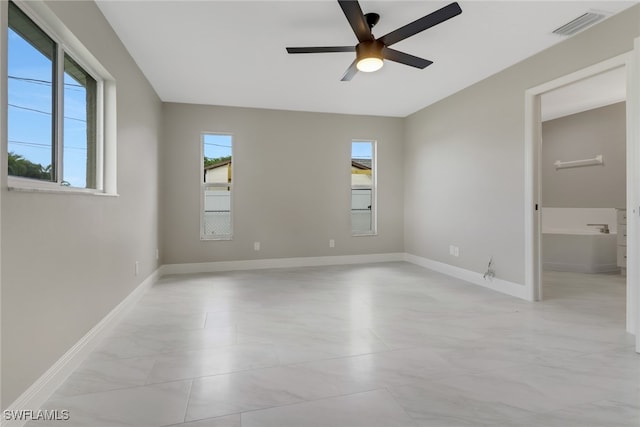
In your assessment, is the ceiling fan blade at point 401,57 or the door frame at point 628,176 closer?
the door frame at point 628,176

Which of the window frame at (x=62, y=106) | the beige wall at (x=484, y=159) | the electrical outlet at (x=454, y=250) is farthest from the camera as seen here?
the electrical outlet at (x=454, y=250)

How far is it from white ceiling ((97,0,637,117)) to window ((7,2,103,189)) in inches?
27.4

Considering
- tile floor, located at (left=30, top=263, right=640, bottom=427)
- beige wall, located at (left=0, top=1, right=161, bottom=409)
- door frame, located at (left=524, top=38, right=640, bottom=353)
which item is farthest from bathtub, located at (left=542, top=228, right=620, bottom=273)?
beige wall, located at (left=0, top=1, right=161, bottom=409)

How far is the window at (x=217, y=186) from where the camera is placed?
16.0 feet

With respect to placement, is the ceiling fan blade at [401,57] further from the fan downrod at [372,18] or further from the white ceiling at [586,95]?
the white ceiling at [586,95]

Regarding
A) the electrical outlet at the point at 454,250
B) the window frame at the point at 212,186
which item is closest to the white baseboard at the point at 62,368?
the window frame at the point at 212,186

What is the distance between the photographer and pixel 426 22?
219 cm

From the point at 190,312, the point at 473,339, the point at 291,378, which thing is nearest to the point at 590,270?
the point at 473,339

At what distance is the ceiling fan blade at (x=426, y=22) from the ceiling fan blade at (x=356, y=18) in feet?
0.51

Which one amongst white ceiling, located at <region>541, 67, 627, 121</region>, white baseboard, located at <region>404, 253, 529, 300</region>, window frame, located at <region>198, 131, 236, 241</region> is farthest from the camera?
window frame, located at <region>198, 131, 236, 241</region>

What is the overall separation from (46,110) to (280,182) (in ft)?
11.2

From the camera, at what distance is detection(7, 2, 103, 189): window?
1576mm

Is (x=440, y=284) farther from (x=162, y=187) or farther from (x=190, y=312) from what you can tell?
(x=162, y=187)

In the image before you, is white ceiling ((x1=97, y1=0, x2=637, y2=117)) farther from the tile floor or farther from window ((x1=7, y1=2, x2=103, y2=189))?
the tile floor
